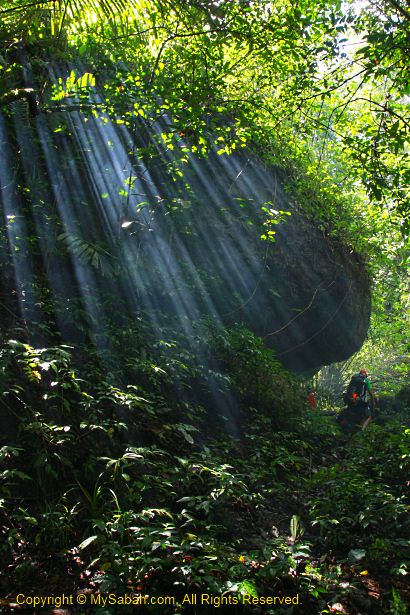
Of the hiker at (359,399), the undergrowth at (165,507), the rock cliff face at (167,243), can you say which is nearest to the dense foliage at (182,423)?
the undergrowth at (165,507)

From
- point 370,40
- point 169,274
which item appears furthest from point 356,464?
point 370,40

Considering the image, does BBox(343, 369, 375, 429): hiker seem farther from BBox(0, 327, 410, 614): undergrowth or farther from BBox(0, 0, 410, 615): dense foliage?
BBox(0, 327, 410, 614): undergrowth

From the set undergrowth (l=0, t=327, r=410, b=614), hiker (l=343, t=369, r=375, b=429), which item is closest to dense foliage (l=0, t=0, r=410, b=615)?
undergrowth (l=0, t=327, r=410, b=614)

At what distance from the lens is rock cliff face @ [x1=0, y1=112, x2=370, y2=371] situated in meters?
6.77

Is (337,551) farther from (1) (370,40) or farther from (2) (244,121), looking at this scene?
(2) (244,121)

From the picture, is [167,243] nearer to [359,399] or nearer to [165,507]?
[165,507]

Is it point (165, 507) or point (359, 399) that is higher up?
point (359, 399)

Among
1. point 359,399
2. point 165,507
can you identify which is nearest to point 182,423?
point 165,507

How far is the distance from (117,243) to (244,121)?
3.24m

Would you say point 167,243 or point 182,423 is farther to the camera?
point 167,243

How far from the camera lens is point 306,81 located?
616 centimetres

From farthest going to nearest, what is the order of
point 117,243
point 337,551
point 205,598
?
point 117,243 → point 337,551 → point 205,598

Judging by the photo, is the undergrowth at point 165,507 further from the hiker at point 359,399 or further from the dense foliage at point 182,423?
the hiker at point 359,399

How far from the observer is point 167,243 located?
9.11 m
